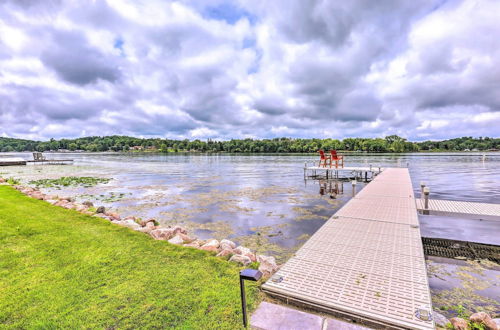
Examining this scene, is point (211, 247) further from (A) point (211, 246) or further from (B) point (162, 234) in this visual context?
(B) point (162, 234)

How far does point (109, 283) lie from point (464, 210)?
10.9 metres

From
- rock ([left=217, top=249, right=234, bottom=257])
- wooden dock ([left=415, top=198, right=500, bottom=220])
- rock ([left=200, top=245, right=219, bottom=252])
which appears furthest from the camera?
wooden dock ([left=415, top=198, right=500, bottom=220])

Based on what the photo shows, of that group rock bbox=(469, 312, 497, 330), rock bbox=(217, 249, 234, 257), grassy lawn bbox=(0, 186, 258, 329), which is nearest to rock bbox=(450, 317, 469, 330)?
rock bbox=(469, 312, 497, 330)

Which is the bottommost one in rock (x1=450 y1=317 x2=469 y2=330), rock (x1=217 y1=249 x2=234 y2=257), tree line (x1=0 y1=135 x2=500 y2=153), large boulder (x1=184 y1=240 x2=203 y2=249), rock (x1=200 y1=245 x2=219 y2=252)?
rock (x1=450 y1=317 x2=469 y2=330)

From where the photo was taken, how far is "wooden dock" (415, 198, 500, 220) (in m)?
8.59

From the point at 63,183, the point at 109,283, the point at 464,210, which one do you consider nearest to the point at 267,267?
the point at 109,283

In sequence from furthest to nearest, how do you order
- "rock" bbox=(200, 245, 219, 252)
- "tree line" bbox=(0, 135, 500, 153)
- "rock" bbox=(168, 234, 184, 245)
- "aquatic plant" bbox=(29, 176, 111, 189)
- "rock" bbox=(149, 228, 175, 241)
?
1. "tree line" bbox=(0, 135, 500, 153)
2. "aquatic plant" bbox=(29, 176, 111, 189)
3. "rock" bbox=(149, 228, 175, 241)
4. "rock" bbox=(168, 234, 184, 245)
5. "rock" bbox=(200, 245, 219, 252)

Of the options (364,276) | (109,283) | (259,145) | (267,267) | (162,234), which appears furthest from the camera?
(259,145)

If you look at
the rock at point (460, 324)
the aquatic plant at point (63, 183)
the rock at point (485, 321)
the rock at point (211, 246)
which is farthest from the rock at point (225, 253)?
the aquatic plant at point (63, 183)

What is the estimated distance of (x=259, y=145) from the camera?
12475cm

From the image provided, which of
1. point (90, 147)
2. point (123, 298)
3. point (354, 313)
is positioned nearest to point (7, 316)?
point (123, 298)

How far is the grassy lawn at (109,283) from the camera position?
3016 millimetres

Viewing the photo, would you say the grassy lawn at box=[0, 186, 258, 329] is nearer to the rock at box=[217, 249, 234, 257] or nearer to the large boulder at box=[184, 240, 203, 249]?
the rock at box=[217, 249, 234, 257]

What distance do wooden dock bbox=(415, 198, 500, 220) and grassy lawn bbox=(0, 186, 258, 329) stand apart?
842 centimetres
